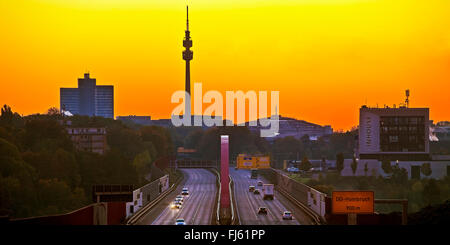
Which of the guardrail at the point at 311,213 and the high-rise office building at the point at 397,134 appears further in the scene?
the high-rise office building at the point at 397,134

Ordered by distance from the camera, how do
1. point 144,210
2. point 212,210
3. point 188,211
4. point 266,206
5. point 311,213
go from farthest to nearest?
point 266,206 < point 212,210 < point 188,211 < point 144,210 < point 311,213

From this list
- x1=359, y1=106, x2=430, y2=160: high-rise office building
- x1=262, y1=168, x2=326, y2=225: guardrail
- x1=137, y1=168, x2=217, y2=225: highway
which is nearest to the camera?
x1=137, y1=168, x2=217, y2=225: highway

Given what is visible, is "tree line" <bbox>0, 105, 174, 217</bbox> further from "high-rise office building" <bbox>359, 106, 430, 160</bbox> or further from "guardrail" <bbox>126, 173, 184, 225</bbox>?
"high-rise office building" <bbox>359, 106, 430, 160</bbox>

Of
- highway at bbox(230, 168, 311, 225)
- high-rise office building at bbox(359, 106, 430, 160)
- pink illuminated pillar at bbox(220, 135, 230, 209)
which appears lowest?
highway at bbox(230, 168, 311, 225)

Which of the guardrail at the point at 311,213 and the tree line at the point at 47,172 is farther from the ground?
the tree line at the point at 47,172

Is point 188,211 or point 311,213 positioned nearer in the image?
point 311,213

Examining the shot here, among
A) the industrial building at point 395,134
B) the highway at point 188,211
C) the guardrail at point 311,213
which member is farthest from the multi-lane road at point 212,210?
the industrial building at point 395,134

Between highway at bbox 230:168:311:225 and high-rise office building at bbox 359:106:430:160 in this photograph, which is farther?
high-rise office building at bbox 359:106:430:160

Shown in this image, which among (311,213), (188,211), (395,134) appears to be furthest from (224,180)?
(395,134)

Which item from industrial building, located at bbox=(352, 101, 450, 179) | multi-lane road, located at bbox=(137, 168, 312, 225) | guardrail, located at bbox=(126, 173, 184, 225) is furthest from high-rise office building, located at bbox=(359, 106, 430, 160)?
guardrail, located at bbox=(126, 173, 184, 225)

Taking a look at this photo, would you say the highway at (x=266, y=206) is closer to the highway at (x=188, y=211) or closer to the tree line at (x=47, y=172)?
the highway at (x=188, y=211)

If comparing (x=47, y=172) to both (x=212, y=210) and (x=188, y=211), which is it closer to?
(x=212, y=210)
